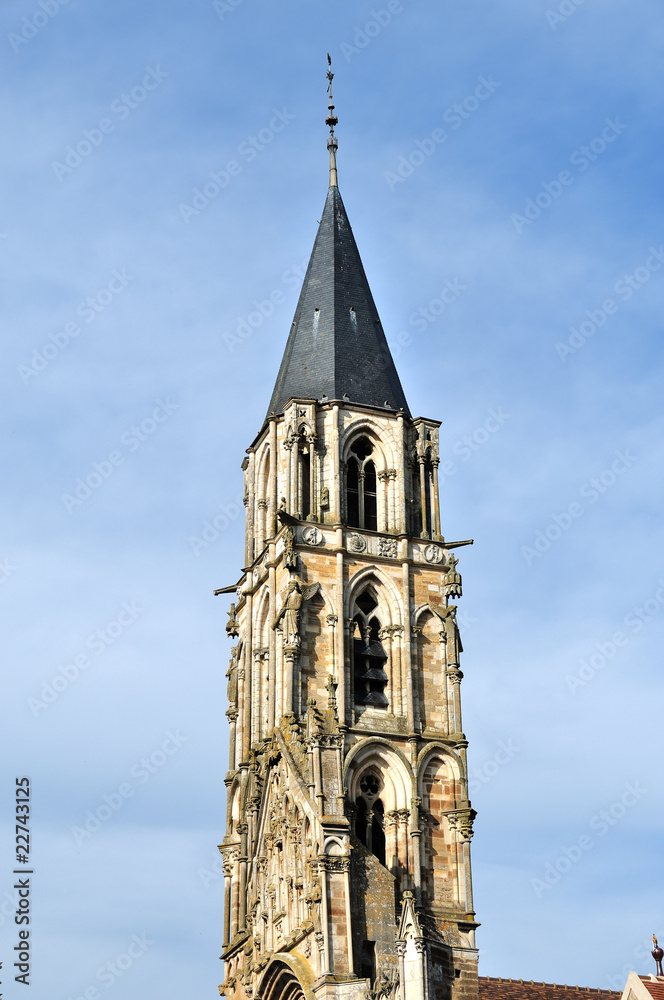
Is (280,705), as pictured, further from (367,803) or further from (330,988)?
(330,988)

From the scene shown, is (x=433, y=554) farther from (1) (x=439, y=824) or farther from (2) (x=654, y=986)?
(2) (x=654, y=986)

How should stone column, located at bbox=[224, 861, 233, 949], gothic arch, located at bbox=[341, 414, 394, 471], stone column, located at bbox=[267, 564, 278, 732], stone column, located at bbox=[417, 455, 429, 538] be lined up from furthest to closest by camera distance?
gothic arch, located at bbox=[341, 414, 394, 471] → stone column, located at bbox=[417, 455, 429, 538] → stone column, located at bbox=[224, 861, 233, 949] → stone column, located at bbox=[267, 564, 278, 732]

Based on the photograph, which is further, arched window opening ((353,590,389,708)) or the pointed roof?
the pointed roof

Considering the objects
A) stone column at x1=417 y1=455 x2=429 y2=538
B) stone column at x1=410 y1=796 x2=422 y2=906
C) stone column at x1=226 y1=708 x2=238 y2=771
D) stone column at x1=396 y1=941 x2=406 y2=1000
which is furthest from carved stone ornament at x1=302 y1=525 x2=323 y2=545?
stone column at x1=396 y1=941 x2=406 y2=1000

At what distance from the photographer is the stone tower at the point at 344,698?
4325cm

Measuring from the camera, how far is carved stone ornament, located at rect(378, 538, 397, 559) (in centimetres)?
5009

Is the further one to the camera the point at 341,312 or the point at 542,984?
the point at 341,312

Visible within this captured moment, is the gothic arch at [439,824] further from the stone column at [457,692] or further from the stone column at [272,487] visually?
the stone column at [272,487]

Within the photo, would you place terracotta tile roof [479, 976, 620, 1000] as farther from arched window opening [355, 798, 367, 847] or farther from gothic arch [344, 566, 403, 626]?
gothic arch [344, 566, 403, 626]

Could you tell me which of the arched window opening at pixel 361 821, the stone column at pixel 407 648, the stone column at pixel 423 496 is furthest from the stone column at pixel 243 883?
the stone column at pixel 423 496

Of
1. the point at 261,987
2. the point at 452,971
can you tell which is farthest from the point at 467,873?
the point at 261,987

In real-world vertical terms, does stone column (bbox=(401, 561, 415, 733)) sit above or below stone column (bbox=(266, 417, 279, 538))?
below

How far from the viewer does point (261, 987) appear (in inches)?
1796

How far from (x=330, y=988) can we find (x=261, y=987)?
4.90 metres
